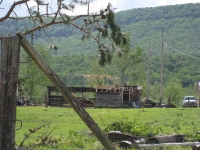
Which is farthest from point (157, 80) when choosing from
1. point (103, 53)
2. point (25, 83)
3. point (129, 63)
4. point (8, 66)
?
point (8, 66)

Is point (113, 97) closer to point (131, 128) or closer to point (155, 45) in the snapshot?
point (131, 128)

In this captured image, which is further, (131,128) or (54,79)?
(131,128)

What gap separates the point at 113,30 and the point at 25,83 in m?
49.8

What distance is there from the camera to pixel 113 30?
41.2 ft

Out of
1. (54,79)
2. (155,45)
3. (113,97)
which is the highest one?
(155,45)

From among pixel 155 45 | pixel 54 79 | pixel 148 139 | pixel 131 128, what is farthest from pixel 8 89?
pixel 155 45

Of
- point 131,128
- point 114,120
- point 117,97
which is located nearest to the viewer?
point 131,128

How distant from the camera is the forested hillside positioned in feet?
311

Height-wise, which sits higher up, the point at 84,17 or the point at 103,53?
the point at 84,17

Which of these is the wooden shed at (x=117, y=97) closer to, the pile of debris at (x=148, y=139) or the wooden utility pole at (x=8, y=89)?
the pile of debris at (x=148, y=139)

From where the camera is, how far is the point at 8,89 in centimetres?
515

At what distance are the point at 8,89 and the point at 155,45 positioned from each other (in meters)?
134

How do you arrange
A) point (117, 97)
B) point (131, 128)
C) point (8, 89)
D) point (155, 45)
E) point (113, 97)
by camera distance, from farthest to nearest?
point (155, 45) < point (113, 97) < point (117, 97) < point (131, 128) < point (8, 89)

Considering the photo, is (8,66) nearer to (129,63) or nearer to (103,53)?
(103,53)
